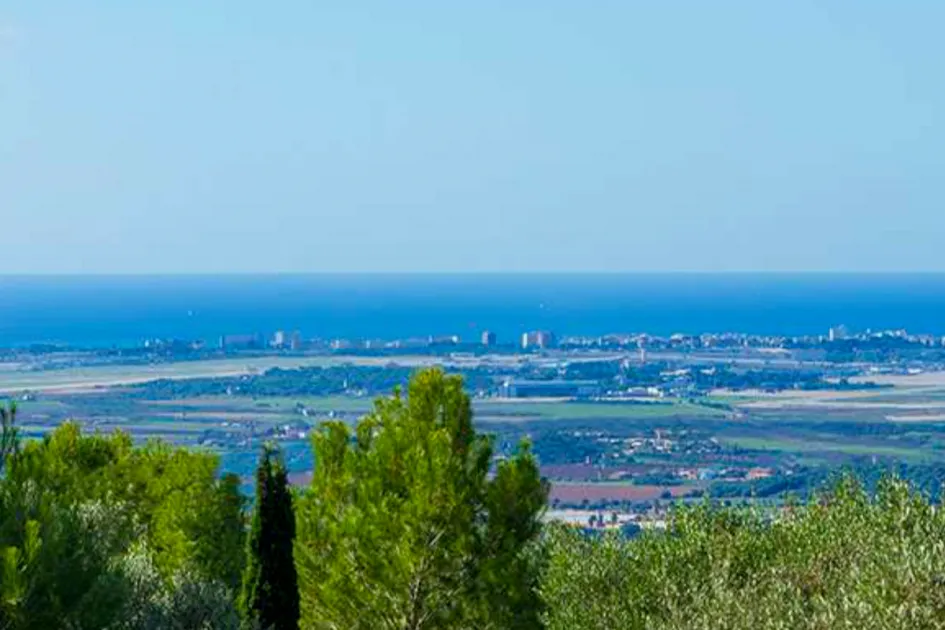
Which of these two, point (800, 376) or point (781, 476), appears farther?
point (800, 376)

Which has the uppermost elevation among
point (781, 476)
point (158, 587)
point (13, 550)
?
point (13, 550)

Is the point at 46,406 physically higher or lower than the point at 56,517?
lower

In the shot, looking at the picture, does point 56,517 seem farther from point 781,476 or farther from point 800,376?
point 800,376

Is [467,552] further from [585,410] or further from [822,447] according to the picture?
[585,410]

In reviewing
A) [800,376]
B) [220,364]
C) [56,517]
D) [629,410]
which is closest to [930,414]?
[629,410]

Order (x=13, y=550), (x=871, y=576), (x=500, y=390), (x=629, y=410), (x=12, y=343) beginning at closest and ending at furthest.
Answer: (x=13, y=550) < (x=871, y=576) < (x=629, y=410) < (x=500, y=390) < (x=12, y=343)

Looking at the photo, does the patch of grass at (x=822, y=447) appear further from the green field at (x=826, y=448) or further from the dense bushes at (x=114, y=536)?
the dense bushes at (x=114, y=536)

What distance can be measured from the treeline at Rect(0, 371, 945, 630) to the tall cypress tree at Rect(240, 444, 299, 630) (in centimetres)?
2

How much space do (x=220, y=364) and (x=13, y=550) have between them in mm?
134516

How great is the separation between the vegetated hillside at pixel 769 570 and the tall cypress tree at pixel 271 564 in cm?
286

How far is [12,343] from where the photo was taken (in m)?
160

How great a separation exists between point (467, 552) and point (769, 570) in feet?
10.1

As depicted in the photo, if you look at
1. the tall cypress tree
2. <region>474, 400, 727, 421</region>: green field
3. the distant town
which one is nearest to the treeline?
the tall cypress tree

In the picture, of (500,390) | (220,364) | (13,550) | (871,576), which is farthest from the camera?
(220,364)
